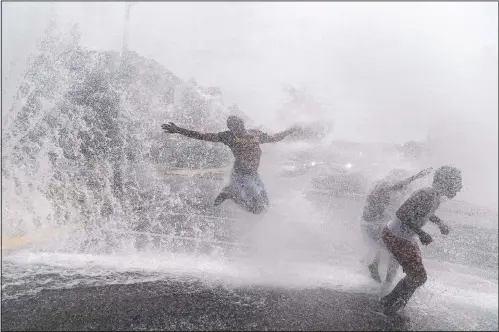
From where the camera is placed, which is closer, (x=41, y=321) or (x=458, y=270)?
(x=41, y=321)

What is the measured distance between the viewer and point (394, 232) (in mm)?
4336

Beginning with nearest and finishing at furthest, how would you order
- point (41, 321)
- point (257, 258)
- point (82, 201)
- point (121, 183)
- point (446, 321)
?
point (41, 321) → point (446, 321) → point (257, 258) → point (82, 201) → point (121, 183)

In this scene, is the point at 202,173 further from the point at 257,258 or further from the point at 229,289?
the point at 229,289

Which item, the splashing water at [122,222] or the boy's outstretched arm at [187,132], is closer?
the splashing water at [122,222]

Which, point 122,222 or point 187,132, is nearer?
point 187,132

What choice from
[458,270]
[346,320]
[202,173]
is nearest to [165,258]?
[346,320]

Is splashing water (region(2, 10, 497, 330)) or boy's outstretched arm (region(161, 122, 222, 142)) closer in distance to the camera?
splashing water (region(2, 10, 497, 330))

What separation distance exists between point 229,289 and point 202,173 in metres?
13.7

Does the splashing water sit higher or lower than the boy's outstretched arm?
lower

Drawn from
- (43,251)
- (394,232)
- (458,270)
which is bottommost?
(458,270)

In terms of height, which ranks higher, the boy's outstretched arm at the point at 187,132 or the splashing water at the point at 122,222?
the boy's outstretched arm at the point at 187,132

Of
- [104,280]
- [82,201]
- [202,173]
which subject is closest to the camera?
[104,280]

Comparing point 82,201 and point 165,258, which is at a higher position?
point 82,201

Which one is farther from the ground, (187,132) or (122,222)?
(187,132)
